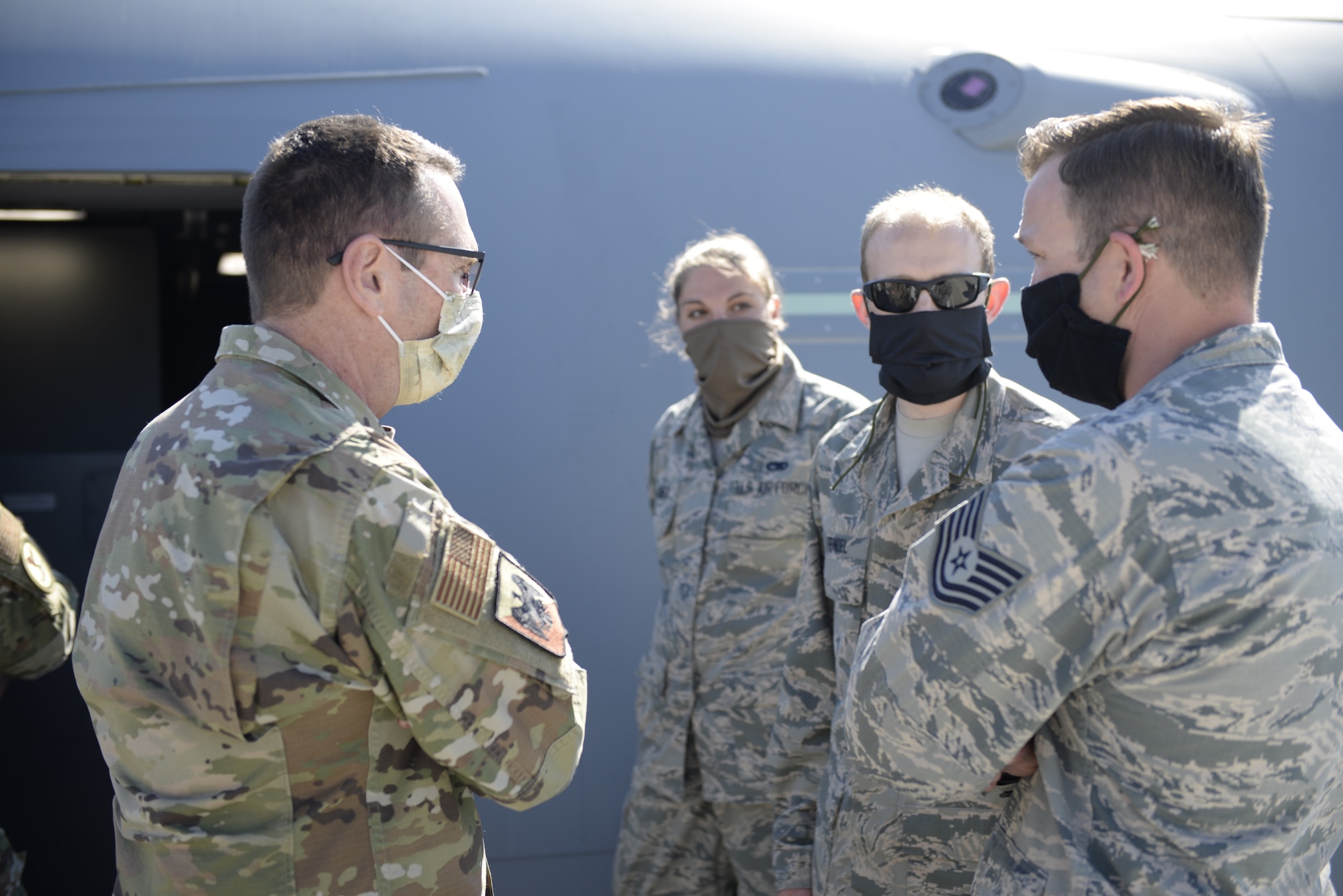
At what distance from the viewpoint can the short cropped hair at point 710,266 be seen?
8.89 feet

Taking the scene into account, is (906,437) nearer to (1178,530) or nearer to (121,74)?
(1178,530)

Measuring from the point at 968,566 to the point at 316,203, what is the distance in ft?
3.25

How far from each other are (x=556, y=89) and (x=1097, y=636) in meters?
2.29

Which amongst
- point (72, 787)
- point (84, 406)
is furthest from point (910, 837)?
point (84, 406)

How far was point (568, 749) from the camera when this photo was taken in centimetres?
134

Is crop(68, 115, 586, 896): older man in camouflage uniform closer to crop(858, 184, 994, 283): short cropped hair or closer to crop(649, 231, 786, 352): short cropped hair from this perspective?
crop(858, 184, 994, 283): short cropped hair

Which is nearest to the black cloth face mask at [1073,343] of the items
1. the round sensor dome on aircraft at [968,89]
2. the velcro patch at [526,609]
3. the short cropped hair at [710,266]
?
the velcro patch at [526,609]

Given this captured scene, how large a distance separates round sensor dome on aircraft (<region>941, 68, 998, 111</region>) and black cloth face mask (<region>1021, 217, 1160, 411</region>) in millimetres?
1854

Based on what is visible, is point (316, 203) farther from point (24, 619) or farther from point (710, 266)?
point (24, 619)

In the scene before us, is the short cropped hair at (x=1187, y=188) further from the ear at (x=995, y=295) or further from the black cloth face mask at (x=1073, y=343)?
the ear at (x=995, y=295)

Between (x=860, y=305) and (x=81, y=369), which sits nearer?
(x=860, y=305)

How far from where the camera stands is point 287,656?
47.8 inches

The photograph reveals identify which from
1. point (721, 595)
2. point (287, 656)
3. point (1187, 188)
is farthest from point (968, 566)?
point (721, 595)

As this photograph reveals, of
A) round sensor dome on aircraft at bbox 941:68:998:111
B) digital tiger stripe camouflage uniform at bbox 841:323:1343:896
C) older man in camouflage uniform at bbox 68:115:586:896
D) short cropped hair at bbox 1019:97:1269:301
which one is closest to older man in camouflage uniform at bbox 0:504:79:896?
older man in camouflage uniform at bbox 68:115:586:896
